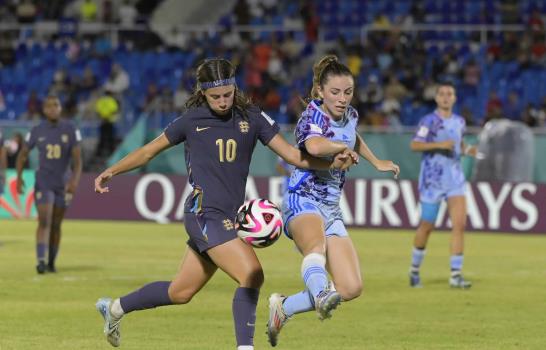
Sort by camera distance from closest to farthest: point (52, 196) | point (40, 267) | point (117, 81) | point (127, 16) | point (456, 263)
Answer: point (456, 263) < point (40, 267) < point (52, 196) < point (117, 81) < point (127, 16)

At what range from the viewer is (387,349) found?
1109 centimetres

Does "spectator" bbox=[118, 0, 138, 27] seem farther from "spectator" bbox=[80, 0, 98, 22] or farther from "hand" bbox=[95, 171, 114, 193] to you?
"hand" bbox=[95, 171, 114, 193]

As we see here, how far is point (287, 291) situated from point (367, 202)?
38.4 ft

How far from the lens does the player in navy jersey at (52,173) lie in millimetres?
17578

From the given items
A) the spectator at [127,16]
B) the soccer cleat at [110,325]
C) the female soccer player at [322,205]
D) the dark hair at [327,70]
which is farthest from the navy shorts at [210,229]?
the spectator at [127,16]

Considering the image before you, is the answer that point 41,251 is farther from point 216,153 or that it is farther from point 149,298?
point 216,153

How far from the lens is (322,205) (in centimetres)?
1034

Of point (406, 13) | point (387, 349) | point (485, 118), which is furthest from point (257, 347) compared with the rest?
point (406, 13)

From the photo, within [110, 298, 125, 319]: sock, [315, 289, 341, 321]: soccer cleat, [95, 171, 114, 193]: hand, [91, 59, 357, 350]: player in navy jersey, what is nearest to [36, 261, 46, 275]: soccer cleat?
[110, 298, 125, 319]: sock

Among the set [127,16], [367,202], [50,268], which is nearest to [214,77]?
[50,268]

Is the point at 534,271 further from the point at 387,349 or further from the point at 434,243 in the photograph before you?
the point at 387,349

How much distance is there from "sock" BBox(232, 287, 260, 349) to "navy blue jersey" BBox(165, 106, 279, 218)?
1.85 ft

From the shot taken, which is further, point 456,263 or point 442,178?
point 442,178

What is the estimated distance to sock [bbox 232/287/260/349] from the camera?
9078mm
